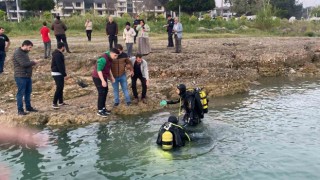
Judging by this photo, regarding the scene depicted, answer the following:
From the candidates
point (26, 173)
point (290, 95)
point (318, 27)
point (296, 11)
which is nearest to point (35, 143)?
point (26, 173)

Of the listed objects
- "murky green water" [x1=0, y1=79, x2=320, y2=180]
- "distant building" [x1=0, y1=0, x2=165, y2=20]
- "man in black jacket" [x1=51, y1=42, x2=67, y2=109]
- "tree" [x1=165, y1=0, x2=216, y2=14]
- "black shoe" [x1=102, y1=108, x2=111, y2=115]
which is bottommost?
"murky green water" [x1=0, y1=79, x2=320, y2=180]

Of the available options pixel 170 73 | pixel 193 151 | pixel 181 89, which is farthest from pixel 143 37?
pixel 193 151

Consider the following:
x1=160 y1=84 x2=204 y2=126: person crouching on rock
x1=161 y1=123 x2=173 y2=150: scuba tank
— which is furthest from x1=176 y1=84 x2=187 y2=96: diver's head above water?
x1=161 y1=123 x2=173 y2=150: scuba tank

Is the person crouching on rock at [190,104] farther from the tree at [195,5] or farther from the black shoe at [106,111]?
the tree at [195,5]

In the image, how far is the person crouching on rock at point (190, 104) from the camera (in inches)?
334

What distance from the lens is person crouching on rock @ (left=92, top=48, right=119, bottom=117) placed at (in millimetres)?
9938

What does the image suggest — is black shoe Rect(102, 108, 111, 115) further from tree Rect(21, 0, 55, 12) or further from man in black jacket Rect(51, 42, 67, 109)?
tree Rect(21, 0, 55, 12)

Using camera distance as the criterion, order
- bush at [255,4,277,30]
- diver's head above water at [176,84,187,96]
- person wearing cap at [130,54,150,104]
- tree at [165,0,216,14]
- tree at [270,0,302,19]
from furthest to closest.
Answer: tree at [270,0,302,19], tree at [165,0,216,14], bush at [255,4,277,30], person wearing cap at [130,54,150,104], diver's head above water at [176,84,187,96]

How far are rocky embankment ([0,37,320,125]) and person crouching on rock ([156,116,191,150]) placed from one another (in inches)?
136

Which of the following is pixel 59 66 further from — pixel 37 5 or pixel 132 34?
pixel 37 5

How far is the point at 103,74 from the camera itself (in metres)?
10.2

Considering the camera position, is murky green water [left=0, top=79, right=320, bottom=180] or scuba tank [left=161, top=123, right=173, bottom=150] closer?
murky green water [left=0, top=79, right=320, bottom=180]

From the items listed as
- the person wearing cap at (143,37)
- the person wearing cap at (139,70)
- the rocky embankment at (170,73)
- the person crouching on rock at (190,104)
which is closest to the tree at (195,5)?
the rocky embankment at (170,73)

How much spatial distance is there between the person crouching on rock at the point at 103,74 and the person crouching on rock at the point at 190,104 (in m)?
2.28
